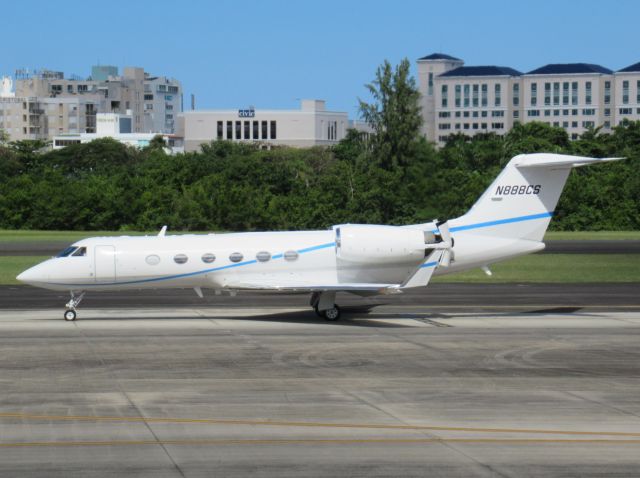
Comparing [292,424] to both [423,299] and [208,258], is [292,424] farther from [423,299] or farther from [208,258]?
[423,299]

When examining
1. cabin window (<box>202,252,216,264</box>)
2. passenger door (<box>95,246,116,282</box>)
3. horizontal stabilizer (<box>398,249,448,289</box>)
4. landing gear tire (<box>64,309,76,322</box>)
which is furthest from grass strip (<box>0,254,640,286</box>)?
cabin window (<box>202,252,216,264</box>)

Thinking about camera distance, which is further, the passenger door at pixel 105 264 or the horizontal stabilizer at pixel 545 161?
the horizontal stabilizer at pixel 545 161

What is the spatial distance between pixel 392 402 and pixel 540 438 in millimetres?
3623

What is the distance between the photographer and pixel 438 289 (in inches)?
1672

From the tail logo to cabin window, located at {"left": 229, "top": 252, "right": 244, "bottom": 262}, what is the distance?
8.18 meters

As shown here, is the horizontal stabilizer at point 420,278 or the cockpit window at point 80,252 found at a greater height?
the cockpit window at point 80,252

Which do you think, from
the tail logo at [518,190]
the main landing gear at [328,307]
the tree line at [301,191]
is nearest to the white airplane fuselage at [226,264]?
the main landing gear at [328,307]

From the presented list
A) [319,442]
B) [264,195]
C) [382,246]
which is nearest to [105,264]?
[382,246]

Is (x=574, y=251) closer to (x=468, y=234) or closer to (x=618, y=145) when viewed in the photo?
(x=468, y=234)

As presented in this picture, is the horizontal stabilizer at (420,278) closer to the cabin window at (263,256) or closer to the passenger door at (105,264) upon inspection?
the cabin window at (263,256)

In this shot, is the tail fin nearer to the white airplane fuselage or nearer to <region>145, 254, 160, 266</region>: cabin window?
the white airplane fuselage

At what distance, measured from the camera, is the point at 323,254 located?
3216 centimetres

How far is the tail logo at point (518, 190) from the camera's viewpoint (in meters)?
33.0

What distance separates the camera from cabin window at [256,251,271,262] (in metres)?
32.0
